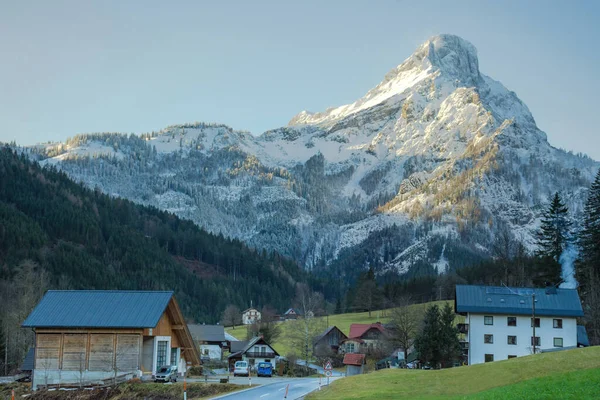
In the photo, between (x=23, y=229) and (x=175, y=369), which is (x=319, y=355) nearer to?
(x=175, y=369)

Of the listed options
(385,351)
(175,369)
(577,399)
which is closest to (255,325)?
(385,351)

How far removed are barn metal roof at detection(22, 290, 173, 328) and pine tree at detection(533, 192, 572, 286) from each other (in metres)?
63.3

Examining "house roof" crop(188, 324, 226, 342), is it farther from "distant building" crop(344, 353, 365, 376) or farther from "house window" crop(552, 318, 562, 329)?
"house window" crop(552, 318, 562, 329)

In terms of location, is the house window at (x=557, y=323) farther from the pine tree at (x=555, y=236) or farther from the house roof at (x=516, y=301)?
the pine tree at (x=555, y=236)

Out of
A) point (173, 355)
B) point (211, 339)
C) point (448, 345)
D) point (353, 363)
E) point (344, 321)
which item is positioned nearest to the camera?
point (173, 355)

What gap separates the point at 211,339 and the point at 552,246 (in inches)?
2256

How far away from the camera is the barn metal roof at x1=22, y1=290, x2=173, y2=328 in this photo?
160 ft

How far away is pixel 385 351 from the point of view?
103312 millimetres

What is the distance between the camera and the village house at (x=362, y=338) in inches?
4491

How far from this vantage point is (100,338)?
161 ft

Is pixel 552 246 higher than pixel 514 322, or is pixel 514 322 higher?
pixel 552 246

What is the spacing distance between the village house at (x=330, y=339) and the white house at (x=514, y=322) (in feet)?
115

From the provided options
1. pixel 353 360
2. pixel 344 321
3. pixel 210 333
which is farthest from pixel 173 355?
pixel 344 321

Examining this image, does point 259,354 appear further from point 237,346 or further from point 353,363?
point 353,363
